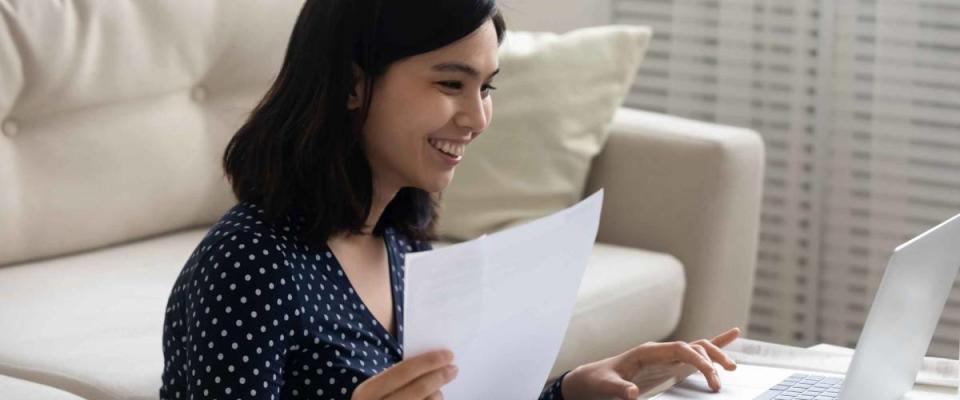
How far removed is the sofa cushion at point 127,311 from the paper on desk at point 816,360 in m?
0.70

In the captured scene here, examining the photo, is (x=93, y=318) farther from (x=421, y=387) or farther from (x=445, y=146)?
(x=421, y=387)

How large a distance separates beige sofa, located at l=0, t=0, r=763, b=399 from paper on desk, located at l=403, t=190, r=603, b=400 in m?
0.60

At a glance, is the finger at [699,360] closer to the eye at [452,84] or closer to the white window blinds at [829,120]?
the eye at [452,84]

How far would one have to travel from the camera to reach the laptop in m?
1.06

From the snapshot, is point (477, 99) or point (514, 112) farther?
point (514, 112)

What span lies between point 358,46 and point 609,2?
77.1 inches

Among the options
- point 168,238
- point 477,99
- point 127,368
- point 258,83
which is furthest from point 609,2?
point 477,99

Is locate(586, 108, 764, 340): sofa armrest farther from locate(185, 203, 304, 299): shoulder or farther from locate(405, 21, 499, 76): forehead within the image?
locate(185, 203, 304, 299): shoulder

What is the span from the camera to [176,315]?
50.6 inches

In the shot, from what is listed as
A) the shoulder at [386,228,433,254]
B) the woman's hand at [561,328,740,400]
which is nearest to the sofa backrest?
the shoulder at [386,228,433,254]

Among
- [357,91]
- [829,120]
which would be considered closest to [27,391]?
[357,91]

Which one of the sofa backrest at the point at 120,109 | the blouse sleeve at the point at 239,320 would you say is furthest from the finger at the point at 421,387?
the sofa backrest at the point at 120,109

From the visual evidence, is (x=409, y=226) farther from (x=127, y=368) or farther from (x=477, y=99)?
(x=127, y=368)

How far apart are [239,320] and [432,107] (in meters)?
0.26
